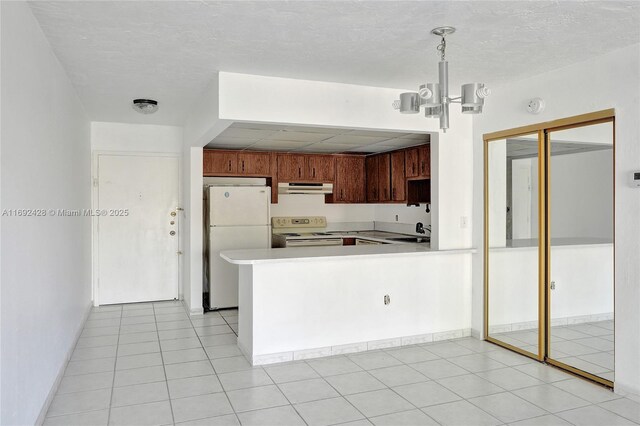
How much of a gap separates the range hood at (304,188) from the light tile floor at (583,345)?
3.79 meters

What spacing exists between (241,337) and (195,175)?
2239 mm

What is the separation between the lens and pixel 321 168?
7.27 meters

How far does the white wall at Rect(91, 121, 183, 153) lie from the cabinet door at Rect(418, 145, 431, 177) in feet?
10.5

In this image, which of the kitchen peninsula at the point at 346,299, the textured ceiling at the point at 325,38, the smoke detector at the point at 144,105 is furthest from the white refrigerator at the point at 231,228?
the textured ceiling at the point at 325,38

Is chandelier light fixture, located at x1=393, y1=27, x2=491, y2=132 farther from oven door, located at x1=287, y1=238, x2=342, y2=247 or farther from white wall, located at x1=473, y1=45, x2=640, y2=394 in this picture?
oven door, located at x1=287, y1=238, x2=342, y2=247

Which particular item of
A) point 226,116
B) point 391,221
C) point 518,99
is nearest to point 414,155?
point 391,221

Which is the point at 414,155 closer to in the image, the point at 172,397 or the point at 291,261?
the point at 291,261

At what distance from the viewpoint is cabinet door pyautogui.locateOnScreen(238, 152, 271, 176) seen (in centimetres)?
677

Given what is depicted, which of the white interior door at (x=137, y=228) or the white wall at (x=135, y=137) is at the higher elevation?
the white wall at (x=135, y=137)

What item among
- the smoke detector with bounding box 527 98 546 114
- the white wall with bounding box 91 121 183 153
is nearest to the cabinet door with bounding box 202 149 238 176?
the white wall with bounding box 91 121 183 153

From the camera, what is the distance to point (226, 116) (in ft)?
12.1

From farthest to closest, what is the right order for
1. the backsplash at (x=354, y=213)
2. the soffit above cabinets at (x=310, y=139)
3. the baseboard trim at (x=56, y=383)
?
the backsplash at (x=354, y=213) → the soffit above cabinets at (x=310, y=139) → the baseboard trim at (x=56, y=383)

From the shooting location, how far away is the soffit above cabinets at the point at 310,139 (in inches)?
196

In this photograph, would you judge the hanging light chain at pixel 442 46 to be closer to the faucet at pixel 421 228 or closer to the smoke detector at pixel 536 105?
the smoke detector at pixel 536 105
